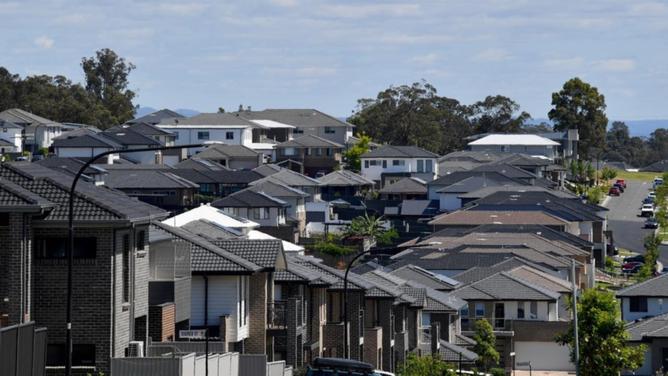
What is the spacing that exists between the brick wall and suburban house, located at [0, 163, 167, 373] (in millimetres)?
10818

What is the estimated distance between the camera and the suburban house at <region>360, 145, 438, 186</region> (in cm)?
15675

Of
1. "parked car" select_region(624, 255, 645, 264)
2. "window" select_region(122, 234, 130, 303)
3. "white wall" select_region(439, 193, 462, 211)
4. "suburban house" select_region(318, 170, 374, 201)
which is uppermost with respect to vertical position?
"suburban house" select_region(318, 170, 374, 201)

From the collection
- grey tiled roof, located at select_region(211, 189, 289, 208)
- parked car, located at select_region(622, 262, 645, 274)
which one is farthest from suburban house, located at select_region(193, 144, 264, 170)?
parked car, located at select_region(622, 262, 645, 274)

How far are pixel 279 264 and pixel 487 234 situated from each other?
69.2 m

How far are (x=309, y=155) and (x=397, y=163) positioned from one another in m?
9.66

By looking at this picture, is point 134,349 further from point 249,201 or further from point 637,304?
point 249,201

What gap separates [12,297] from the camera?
34.1 metres

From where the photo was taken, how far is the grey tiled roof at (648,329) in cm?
8012

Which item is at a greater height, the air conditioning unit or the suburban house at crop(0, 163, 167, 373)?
the suburban house at crop(0, 163, 167, 373)

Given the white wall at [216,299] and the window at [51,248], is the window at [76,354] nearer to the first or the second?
the window at [51,248]

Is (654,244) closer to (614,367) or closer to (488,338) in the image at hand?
(488,338)

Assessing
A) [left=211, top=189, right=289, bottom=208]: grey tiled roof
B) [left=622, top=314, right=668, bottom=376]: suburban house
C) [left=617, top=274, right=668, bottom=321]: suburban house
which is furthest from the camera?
[left=211, top=189, right=289, bottom=208]: grey tiled roof

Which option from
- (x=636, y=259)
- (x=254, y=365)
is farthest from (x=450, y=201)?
(x=254, y=365)

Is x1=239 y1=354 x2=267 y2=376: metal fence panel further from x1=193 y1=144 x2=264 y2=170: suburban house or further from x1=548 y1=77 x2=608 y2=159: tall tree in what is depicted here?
x1=548 y1=77 x2=608 y2=159: tall tree
